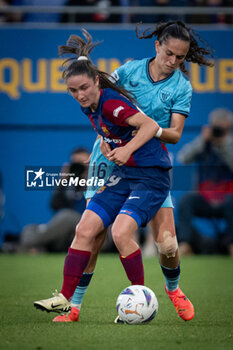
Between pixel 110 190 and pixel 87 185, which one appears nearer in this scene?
pixel 110 190

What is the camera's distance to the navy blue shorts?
4.41m

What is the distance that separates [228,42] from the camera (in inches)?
431

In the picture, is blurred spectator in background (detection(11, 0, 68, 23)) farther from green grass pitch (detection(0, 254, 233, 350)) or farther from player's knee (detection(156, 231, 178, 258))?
player's knee (detection(156, 231, 178, 258))

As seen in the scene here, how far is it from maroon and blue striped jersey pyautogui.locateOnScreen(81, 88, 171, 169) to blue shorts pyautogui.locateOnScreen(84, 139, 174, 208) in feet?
0.82

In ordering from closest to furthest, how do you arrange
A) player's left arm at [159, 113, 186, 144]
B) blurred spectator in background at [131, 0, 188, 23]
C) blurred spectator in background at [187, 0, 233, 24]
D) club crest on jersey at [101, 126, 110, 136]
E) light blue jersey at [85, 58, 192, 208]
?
1. club crest on jersey at [101, 126, 110, 136]
2. player's left arm at [159, 113, 186, 144]
3. light blue jersey at [85, 58, 192, 208]
4. blurred spectator in background at [131, 0, 188, 23]
5. blurred spectator in background at [187, 0, 233, 24]

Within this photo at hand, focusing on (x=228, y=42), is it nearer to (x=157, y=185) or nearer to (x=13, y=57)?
(x=13, y=57)

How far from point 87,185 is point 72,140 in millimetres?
6137

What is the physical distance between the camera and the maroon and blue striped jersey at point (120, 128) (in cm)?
440

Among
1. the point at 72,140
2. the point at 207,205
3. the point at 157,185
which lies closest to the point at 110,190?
the point at 157,185

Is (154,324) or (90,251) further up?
(90,251)

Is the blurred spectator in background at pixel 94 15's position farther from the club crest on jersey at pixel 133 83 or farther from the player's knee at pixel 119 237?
the player's knee at pixel 119 237

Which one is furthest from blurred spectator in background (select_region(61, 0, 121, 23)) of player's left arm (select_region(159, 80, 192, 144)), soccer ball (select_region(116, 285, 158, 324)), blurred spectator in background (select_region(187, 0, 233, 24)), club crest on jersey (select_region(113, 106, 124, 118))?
soccer ball (select_region(116, 285, 158, 324))

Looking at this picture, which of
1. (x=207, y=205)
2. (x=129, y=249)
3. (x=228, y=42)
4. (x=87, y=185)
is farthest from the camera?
(x=228, y=42)

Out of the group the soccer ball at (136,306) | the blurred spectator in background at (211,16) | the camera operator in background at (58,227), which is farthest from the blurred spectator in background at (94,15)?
the soccer ball at (136,306)
